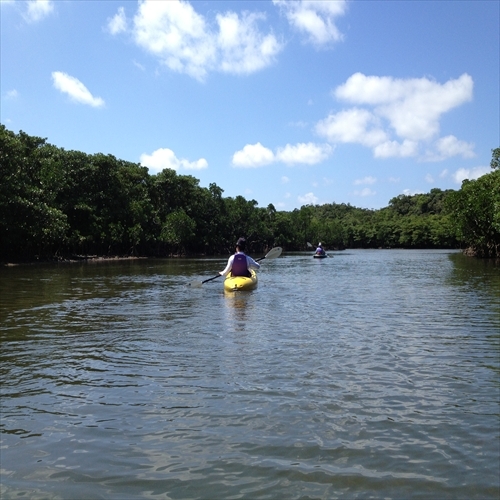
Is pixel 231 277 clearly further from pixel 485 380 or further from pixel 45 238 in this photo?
pixel 45 238

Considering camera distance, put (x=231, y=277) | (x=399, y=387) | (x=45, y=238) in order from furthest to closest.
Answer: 1. (x=45, y=238)
2. (x=231, y=277)
3. (x=399, y=387)

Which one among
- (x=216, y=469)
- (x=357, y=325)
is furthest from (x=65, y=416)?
(x=357, y=325)

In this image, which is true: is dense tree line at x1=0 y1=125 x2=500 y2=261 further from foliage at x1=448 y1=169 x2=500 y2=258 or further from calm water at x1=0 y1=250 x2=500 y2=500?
calm water at x1=0 y1=250 x2=500 y2=500

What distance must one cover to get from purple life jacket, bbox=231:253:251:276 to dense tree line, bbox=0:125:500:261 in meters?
24.4

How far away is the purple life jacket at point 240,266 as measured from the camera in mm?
16344

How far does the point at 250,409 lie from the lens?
5.03m

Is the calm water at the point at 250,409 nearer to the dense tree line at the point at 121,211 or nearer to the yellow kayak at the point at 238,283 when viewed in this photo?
the yellow kayak at the point at 238,283

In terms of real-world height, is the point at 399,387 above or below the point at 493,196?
below

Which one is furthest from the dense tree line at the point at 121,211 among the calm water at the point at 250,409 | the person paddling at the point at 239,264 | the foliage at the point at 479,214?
the calm water at the point at 250,409

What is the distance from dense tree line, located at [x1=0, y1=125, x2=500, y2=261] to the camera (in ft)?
124

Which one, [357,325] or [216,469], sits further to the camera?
[357,325]

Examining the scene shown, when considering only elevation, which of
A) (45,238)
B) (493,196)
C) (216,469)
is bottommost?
(216,469)

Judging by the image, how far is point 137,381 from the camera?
6.07 metres

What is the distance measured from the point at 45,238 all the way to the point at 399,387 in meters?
40.2
